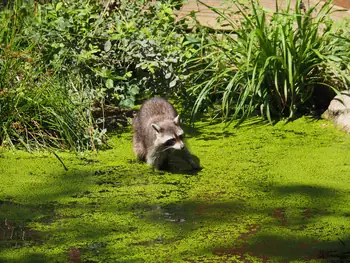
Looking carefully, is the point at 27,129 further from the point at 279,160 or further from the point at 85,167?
the point at 279,160

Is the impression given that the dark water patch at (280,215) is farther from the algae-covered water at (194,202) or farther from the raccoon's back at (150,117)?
the raccoon's back at (150,117)

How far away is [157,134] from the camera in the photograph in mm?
7199

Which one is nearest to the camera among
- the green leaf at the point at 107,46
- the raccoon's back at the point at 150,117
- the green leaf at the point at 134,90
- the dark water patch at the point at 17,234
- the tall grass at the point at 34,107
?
the dark water patch at the point at 17,234

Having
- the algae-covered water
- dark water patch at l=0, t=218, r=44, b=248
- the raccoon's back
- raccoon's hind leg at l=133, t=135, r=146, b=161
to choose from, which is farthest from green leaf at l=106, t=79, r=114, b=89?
dark water patch at l=0, t=218, r=44, b=248

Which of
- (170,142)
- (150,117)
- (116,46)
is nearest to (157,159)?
(170,142)

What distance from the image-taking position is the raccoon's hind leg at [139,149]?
7493 millimetres

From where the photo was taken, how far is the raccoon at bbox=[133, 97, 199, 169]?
7121 mm

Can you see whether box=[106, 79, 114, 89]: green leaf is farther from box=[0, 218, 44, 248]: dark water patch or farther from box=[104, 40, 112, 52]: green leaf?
box=[0, 218, 44, 248]: dark water patch

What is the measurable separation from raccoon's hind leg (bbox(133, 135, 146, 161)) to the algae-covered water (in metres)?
0.10

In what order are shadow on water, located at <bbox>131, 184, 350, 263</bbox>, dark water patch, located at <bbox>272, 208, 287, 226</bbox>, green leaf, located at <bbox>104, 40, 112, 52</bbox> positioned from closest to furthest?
shadow on water, located at <bbox>131, 184, 350, 263</bbox> → dark water patch, located at <bbox>272, 208, 287, 226</bbox> → green leaf, located at <bbox>104, 40, 112, 52</bbox>

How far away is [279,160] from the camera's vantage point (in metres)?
7.41

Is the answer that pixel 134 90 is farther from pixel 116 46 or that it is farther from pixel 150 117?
pixel 150 117

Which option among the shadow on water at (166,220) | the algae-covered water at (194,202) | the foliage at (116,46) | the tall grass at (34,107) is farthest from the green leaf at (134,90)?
the shadow on water at (166,220)

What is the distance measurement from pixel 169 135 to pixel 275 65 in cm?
184
